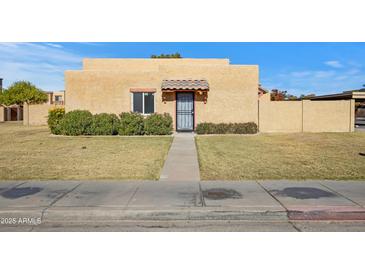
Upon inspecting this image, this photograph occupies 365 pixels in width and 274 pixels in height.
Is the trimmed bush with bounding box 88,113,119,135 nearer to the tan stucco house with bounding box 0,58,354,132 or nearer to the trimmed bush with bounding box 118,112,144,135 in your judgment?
the trimmed bush with bounding box 118,112,144,135

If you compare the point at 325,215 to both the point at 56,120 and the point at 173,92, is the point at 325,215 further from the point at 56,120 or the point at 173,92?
the point at 56,120

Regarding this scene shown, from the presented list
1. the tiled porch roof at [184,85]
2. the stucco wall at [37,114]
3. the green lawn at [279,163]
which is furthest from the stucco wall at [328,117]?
the stucco wall at [37,114]

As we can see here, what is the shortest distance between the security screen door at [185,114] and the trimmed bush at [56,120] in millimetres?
6745

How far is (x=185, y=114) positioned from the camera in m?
20.7

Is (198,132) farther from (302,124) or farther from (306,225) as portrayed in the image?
(306,225)

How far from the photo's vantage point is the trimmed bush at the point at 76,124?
18.3 meters

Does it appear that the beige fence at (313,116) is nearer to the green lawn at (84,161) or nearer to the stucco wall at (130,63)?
the stucco wall at (130,63)

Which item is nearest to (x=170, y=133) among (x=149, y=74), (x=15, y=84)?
(x=149, y=74)

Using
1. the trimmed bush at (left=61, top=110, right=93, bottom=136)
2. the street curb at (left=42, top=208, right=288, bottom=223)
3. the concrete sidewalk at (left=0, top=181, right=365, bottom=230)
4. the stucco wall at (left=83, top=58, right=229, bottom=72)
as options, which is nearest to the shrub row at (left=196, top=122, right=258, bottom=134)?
the stucco wall at (left=83, top=58, right=229, bottom=72)

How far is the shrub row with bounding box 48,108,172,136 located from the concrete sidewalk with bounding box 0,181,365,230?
1109cm

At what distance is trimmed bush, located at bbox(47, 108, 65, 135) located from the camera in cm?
1886

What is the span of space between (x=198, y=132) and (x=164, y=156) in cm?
858

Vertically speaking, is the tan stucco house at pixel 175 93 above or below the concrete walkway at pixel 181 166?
above

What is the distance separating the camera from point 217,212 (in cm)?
551
